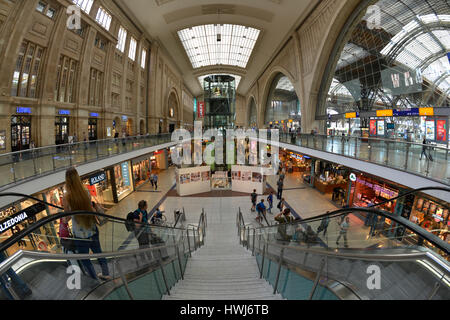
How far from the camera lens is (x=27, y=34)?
1244 cm

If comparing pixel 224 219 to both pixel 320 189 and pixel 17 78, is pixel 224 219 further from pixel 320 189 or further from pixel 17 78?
pixel 17 78

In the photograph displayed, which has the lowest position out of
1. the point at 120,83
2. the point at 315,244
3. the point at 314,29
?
the point at 315,244

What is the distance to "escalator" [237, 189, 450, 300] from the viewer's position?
2.02 m

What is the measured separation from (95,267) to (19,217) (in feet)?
16.1

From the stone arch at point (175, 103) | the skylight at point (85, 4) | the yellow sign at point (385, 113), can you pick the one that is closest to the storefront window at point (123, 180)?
the skylight at point (85, 4)

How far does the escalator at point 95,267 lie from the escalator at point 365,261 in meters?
2.42

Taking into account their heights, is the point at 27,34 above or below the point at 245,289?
above

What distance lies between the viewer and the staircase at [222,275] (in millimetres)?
3927

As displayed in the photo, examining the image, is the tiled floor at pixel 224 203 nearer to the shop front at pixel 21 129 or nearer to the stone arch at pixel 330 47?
the shop front at pixel 21 129

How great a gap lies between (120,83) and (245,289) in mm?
24293

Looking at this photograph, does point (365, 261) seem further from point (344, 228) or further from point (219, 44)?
point (219, 44)

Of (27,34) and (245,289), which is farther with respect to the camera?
(27,34)
